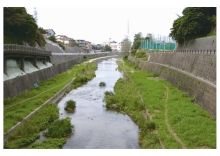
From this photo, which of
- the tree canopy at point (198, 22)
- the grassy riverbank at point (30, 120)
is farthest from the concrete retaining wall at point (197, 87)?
the grassy riverbank at point (30, 120)

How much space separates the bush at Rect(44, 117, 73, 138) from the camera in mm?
14430

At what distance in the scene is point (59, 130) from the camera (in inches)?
581

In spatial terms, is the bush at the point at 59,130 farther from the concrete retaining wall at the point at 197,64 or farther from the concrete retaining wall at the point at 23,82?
the concrete retaining wall at the point at 197,64

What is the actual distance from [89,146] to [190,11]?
27.3 meters

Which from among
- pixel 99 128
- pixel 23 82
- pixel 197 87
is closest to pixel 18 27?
pixel 23 82

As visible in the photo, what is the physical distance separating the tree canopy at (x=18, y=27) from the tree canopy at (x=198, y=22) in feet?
74.1

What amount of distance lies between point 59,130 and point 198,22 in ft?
86.7

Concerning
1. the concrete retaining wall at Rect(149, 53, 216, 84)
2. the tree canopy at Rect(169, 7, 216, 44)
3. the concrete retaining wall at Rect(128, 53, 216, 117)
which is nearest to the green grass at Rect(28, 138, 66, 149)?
the concrete retaining wall at Rect(128, 53, 216, 117)

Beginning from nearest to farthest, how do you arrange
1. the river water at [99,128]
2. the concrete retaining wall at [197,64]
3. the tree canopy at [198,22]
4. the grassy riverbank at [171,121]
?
the grassy riverbank at [171,121] < the river water at [99,128] < the concrete retaining wall at [197,64] < the tree canopy at [198,22]

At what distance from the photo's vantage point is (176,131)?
12.8 metres

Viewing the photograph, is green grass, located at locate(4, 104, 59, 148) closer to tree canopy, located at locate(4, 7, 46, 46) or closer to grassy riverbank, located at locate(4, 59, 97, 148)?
grassy riverbank, located at locate(4, 59, 97, 148)

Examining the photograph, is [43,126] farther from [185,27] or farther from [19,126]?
[185,27]

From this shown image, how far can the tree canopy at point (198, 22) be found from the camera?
32906mm

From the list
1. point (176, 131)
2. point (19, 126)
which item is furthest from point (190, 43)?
point (19, 126)
